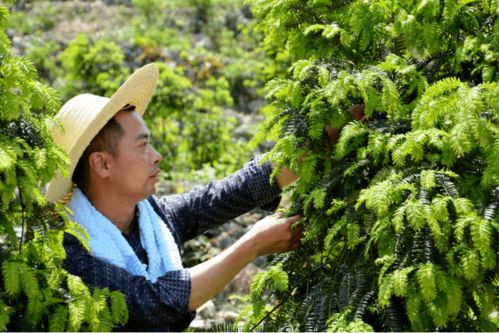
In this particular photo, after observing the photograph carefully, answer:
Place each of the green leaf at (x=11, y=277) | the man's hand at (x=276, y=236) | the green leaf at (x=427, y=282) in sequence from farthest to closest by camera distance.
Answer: the man's hand at (x=276, y=236) → the green leaf at (x=11, y=277) → the green leaf at (x=427, y=282)

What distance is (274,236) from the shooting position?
3.13 m

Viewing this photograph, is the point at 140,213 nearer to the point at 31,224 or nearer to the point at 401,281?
the point at 31,224

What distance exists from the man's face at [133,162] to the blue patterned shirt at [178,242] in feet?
0.89

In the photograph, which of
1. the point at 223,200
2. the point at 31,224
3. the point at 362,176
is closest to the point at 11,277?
the point at 31,224

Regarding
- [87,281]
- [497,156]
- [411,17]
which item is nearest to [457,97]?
[497,156]

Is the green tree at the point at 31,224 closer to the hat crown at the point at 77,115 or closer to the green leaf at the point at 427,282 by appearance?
the hat crown at the point at 77,115

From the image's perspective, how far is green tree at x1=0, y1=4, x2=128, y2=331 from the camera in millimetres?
2393

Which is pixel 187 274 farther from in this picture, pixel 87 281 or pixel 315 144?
pixel 315 144

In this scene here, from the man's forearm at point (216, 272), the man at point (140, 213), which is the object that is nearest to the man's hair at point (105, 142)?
A: the man at point (140, 213)

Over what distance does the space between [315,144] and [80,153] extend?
1153 millimetres

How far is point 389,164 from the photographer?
262 cm

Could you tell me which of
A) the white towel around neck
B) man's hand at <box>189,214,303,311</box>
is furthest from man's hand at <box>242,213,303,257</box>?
the white towel around neck

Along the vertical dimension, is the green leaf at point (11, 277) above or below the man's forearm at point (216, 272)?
above

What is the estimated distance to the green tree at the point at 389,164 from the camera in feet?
7.25
